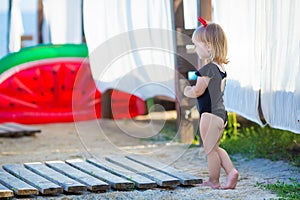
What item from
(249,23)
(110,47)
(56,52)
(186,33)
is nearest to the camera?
(249,23)

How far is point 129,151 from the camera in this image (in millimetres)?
5793

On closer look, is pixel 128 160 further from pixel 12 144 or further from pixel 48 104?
pixel 48 104

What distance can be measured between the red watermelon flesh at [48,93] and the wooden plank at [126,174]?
2.89 metres

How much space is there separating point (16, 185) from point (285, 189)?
1.55 meters

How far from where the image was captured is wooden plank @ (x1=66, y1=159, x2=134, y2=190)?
13.3ft

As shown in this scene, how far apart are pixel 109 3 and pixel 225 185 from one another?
2.71m

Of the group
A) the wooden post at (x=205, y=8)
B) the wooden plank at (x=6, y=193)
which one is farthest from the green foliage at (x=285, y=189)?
the wooden post at (x=205, y=8)

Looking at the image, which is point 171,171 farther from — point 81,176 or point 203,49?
point 203,49

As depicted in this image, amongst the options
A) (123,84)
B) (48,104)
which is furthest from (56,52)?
(123,84)

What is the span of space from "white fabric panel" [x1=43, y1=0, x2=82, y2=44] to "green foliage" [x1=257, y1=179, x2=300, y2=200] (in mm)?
4016

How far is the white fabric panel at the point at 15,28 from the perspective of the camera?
7.18m

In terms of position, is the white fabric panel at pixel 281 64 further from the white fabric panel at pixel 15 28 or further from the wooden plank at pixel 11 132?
the white fabric panel at pixel 15 28

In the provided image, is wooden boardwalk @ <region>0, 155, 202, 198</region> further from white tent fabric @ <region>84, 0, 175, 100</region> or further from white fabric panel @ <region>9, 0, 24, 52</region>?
white fabric panel @ <region>9, 0, 24, 52</region>

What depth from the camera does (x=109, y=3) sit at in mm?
6316
